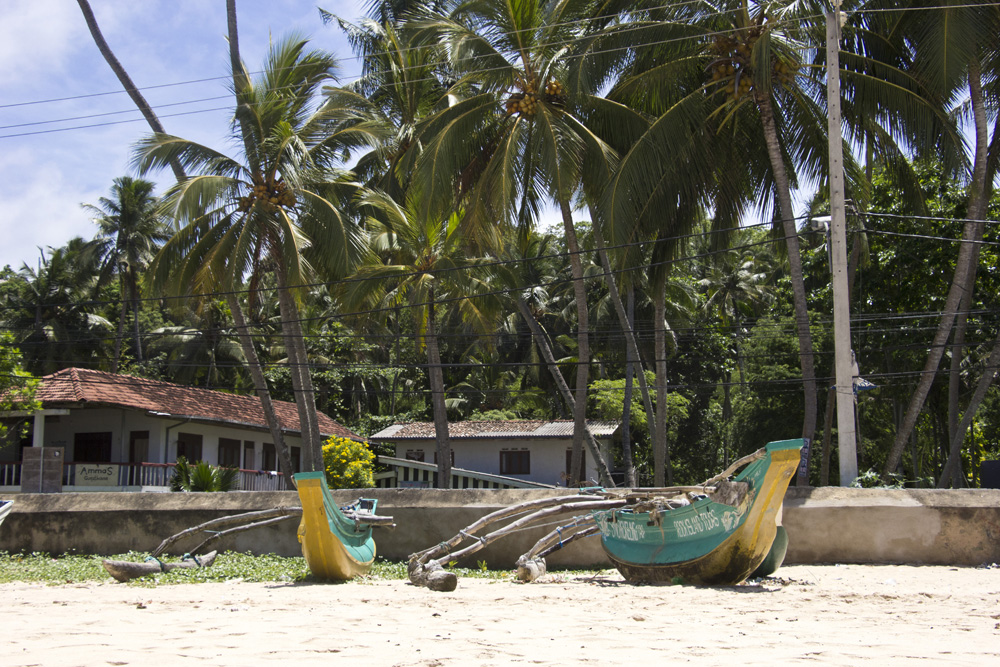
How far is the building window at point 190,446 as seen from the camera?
26.6 m

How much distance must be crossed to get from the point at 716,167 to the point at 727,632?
557 inches

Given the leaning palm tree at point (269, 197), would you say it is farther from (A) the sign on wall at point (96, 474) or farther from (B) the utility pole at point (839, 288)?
(B) the utility pole at point (839, 288)

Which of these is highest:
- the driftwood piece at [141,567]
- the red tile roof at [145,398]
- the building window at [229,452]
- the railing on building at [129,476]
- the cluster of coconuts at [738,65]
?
the cluster of coconuts at [738,65]

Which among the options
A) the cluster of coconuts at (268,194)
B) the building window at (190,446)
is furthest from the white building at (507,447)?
the cluster of coconuts at (268,194)

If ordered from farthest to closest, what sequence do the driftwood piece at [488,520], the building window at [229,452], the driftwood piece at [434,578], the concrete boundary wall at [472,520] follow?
the building window at [229,452] → the concrete boundary wall at [472,520] → the driftwood piece at [488,520] → the driftwood piece at [434,578]

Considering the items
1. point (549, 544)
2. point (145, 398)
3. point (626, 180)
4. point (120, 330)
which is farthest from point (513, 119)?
point (120, 330)

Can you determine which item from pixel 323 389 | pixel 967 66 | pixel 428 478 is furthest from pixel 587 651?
pixel 323 389

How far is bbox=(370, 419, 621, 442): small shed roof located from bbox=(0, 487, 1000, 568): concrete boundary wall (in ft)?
63.5

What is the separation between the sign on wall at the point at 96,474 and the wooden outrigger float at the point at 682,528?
16150 mm

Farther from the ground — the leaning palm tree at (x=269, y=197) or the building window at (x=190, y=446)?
the leaning palm tree at (x=269, y=197)

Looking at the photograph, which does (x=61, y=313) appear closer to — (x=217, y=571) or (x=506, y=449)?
(x=506, y=449)

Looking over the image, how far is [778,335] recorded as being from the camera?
30797 millimetres

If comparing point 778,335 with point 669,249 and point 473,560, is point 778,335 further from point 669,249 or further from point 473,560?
point 473,560

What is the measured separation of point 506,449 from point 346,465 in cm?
1006
